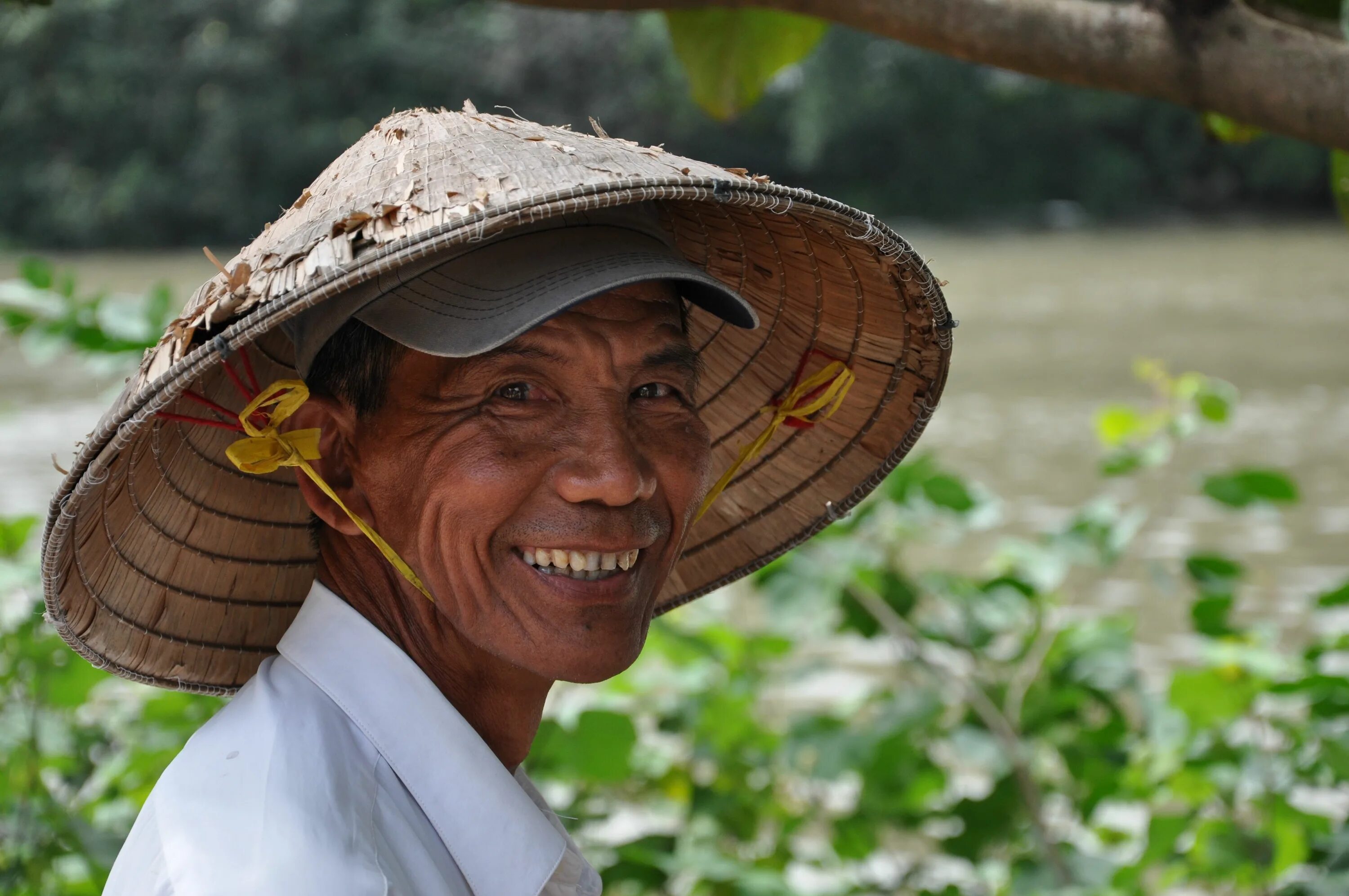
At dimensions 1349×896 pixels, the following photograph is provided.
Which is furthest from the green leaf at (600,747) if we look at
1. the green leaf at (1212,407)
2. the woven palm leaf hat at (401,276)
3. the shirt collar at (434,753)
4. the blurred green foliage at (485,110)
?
the blurred green foliage at (485,110)

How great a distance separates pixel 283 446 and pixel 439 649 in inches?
9.3

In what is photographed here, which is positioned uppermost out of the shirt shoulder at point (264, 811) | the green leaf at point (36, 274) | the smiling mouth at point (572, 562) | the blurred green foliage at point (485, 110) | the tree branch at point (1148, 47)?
the tree branch at point (1148, 47)

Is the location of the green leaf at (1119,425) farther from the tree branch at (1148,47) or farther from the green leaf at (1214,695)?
the tree branch at (1148,47)

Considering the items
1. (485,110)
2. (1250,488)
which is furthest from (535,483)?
(485,110)

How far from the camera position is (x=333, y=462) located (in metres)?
1.38

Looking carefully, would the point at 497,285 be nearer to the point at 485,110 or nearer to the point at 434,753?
the point at 434,753

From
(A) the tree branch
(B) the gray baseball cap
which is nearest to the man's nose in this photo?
(B) the gray baseball cap

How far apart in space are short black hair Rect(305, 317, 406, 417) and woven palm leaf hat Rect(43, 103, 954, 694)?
0.19 feet

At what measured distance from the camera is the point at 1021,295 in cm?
1723

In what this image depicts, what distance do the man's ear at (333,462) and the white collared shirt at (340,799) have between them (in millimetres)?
74

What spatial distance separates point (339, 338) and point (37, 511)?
6.77 meters

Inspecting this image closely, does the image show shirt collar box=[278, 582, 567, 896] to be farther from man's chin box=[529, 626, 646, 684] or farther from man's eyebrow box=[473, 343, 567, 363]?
man's eyebrow box=[473, 343, 567, 363]

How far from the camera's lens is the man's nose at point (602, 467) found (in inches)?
50.2

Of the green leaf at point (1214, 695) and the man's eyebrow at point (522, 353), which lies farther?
the green leaf at point (1214, 695)
